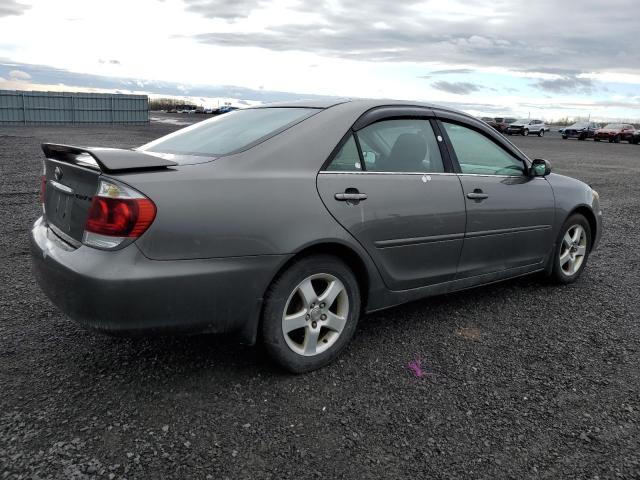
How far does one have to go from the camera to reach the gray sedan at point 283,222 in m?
2.65

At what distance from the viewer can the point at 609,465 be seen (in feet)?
8.20

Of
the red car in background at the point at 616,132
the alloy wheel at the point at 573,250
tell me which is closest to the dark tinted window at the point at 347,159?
the alloy wheel at the point at 573,250

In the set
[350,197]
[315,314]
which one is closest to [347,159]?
[350,197]

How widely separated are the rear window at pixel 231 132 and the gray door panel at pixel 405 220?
1.54 feet

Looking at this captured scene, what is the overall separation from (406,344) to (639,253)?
4215mm

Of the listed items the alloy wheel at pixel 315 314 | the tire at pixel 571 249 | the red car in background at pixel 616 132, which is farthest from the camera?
the red car in background at pixel 616 132

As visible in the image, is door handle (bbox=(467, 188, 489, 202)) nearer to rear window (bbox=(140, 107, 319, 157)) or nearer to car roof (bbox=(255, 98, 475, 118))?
car roof (bbox=(255, 98, 475, 118))

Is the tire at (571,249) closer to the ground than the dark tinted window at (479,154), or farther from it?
closer to the ground

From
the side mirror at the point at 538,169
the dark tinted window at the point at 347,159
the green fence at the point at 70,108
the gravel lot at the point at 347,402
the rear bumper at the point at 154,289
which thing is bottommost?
the green fence at the point at 70,108

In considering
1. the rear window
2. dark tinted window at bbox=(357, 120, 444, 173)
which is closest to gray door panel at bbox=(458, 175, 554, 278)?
dark tinted window at bbox=(357, 120, 444, 173)

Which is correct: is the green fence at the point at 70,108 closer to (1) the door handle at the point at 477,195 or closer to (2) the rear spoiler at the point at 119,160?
(2) the rear spoiler at the point at 119,160

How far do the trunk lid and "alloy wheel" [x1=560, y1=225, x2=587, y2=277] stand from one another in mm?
3671

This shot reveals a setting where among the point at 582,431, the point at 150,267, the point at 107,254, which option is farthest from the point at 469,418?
the point at 107,254

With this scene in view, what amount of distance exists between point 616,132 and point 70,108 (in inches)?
1438
